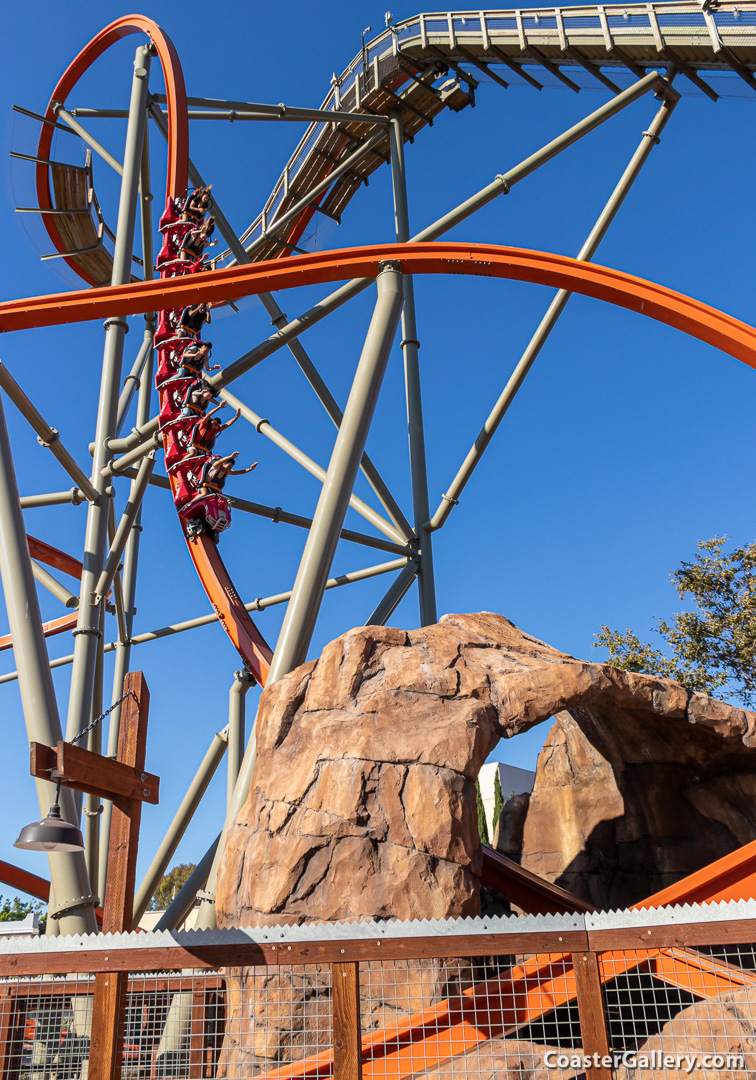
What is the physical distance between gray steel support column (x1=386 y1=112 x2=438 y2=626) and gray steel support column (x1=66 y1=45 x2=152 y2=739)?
2891 mm

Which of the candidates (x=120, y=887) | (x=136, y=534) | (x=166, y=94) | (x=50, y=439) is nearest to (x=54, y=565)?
(x=136, y=534)

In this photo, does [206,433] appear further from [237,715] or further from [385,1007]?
[385,1007]

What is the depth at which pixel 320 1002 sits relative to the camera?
4.14m

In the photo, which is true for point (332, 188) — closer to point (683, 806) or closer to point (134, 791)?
point (683, 806)

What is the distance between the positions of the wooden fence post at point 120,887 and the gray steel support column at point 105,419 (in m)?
2.96

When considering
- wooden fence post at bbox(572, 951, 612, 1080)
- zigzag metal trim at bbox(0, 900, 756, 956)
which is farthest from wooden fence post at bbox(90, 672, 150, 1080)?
wooden fence post at bbox(572, 951, 612, 1080)

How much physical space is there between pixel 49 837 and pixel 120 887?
1.19 feet

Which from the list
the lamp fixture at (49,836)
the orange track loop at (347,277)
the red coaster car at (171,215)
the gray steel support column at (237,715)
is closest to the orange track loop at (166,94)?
the red coaster car at (171,215)

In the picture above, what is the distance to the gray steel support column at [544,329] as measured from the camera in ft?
30.7

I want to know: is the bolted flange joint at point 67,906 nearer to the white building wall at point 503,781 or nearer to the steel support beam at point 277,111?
the steel support beam at point 277,111

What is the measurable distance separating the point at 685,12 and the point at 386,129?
4.12m

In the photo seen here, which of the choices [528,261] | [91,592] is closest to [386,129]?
[528,261]

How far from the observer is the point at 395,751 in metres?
4.83

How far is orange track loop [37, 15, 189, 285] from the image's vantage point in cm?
1030
